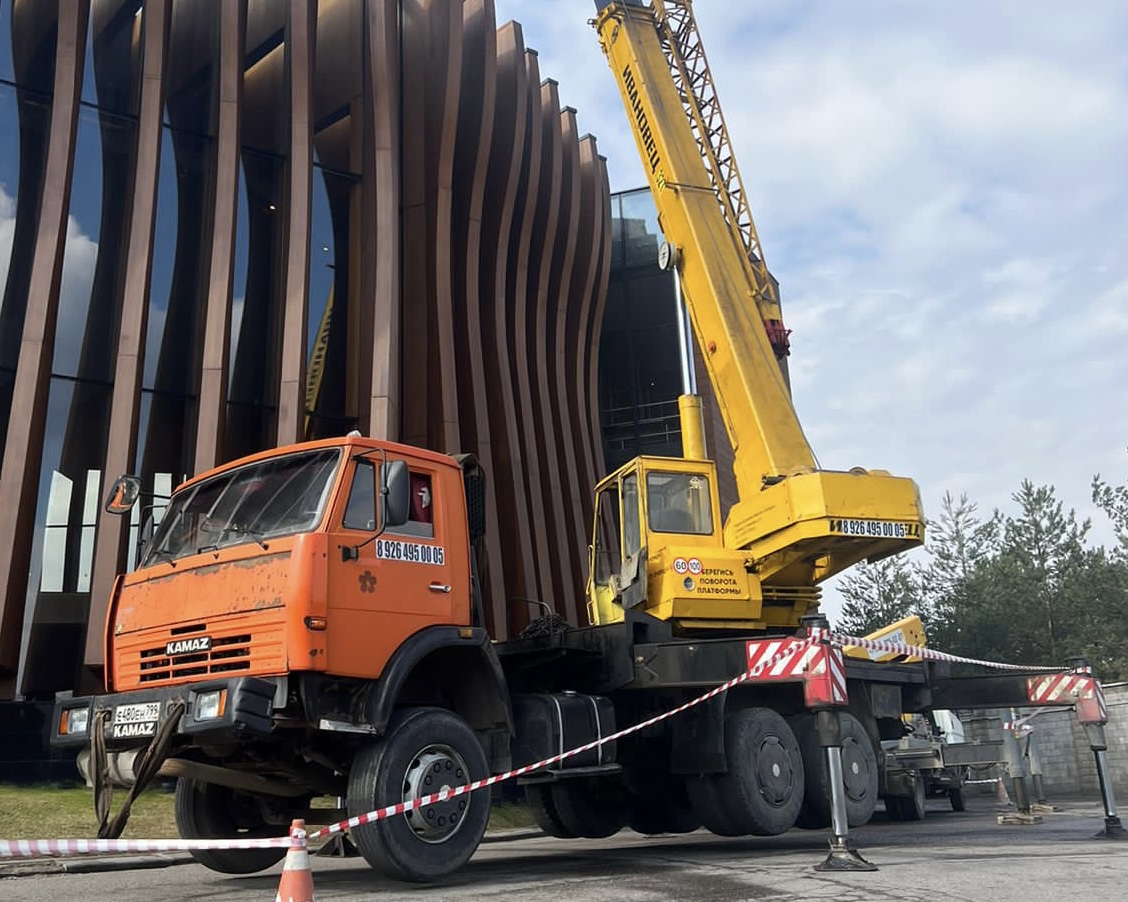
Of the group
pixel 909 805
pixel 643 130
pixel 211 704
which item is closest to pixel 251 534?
pixel 211 704

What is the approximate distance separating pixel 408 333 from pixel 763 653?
1312 cm

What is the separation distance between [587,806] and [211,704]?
5.06m

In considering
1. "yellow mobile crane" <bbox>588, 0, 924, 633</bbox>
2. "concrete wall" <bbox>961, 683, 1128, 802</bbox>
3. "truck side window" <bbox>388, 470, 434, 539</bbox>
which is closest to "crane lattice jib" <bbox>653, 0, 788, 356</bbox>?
"yellow mobile crane" <bbox>588, 0, 924, 633</bbox>

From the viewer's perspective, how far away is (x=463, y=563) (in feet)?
24.1

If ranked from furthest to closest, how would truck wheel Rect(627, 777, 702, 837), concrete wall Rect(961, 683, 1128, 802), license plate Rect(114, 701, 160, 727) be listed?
1. concrete wall Rect(961, 683, 1128, 802)
2. truck wheel Rect(627, 777, 702, 837)
3. license plate Rect(114, 701, 160, 727)

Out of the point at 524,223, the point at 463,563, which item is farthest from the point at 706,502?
the point at 524,223

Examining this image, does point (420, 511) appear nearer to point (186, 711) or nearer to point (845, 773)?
point (186, 711)

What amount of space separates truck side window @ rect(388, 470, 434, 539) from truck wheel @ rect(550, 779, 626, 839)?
3.86 m

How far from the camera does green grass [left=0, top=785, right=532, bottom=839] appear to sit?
1093 cm

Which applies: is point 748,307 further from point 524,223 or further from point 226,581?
point 524,223

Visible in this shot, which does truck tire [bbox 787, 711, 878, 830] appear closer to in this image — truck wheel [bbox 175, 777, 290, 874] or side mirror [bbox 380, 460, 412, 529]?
truck wheel [bbox 175, 777, 290, 874]

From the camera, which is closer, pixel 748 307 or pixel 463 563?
pixel 463 563

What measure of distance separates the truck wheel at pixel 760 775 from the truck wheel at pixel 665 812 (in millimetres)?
1019

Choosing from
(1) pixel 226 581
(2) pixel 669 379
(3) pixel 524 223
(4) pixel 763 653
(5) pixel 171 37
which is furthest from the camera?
(2) pixel 669 379
